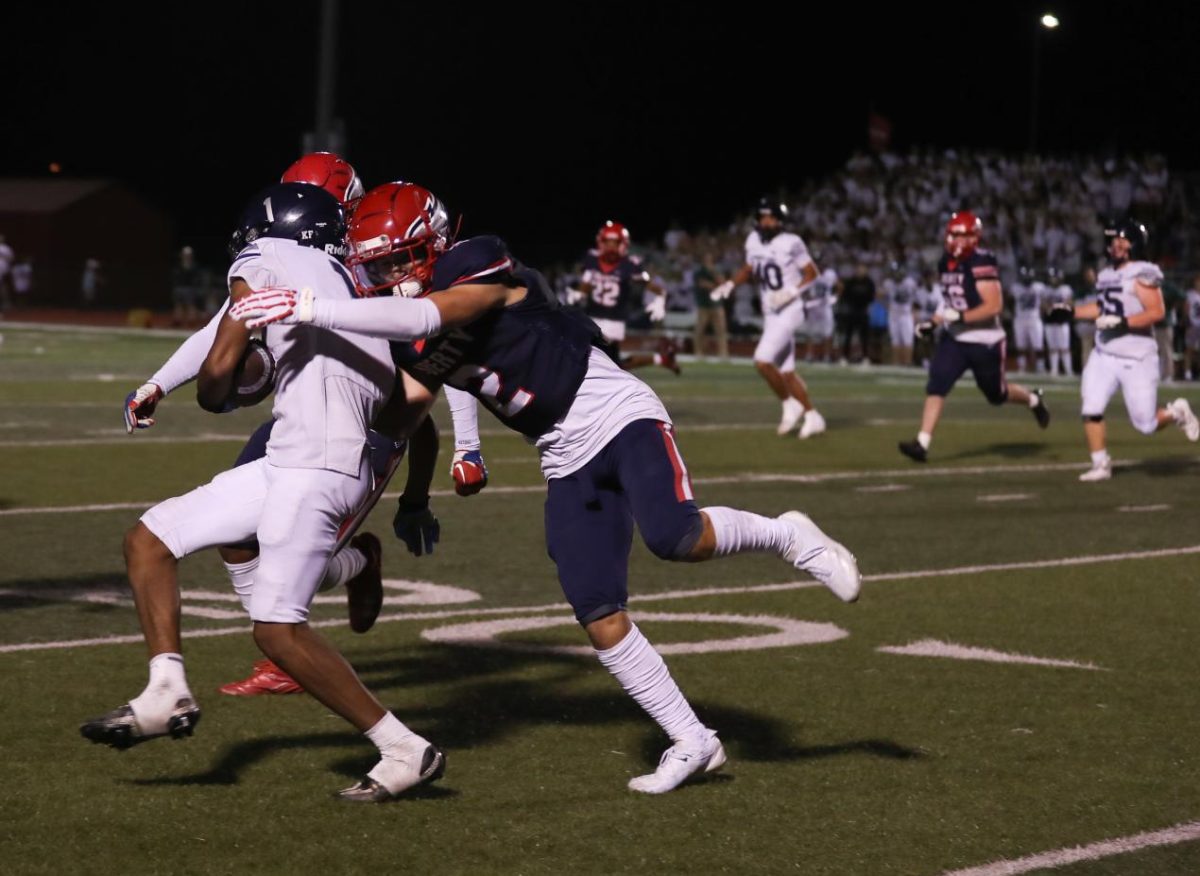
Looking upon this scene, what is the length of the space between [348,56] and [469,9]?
299 cm

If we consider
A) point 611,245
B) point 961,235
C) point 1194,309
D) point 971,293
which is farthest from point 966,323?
point 1194,309

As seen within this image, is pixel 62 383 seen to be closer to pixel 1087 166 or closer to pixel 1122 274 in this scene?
pixel 1122 274

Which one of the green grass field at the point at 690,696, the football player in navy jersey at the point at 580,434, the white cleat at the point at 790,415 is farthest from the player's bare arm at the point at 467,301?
the white cleat at the point at 790,415

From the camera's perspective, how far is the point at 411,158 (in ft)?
151

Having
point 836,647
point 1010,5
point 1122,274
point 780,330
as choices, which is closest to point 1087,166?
point 1010,5

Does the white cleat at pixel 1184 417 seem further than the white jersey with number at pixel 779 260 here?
No

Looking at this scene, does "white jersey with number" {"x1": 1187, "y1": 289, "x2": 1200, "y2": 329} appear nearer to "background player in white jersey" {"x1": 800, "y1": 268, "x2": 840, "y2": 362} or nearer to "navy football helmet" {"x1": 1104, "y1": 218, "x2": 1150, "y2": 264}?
"background player in white jersey" {"x1": 800, "y1": 268, "x2": 840, "y2": 362}

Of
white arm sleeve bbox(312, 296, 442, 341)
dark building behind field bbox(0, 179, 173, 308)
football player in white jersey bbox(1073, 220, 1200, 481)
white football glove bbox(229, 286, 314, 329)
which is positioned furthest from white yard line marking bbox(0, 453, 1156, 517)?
dark building behind field bbox(0, 179, 173, 308)

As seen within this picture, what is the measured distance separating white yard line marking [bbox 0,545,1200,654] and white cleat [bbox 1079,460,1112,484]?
3097 mm

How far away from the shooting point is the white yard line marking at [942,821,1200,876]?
4.30m

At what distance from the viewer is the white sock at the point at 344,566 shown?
5867 mm

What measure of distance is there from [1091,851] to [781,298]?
1219cm

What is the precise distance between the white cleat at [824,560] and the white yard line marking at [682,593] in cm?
264

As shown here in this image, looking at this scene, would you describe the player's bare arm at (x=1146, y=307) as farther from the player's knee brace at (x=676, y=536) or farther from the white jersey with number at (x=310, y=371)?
the white jersey with number at (x=310, y=371)
